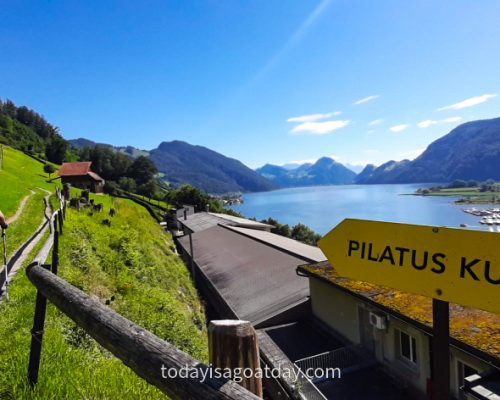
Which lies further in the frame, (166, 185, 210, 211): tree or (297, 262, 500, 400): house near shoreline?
(166, 185, 210, 211): tree

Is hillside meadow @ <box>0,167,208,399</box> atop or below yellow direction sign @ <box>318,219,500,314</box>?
below

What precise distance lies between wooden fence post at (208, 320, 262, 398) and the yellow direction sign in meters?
0.73

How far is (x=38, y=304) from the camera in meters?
3.66

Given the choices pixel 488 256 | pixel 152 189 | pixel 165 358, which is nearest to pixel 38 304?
pixel 165 358

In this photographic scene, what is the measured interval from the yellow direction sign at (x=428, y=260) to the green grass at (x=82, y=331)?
3285 mm

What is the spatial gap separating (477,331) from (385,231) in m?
6.85

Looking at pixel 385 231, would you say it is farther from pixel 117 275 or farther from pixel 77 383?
pixel 117 275

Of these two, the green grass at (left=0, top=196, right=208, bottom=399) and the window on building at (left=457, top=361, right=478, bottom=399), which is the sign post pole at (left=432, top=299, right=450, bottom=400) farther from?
the window on building at (left=457, top=361, right=478, bottom=399)

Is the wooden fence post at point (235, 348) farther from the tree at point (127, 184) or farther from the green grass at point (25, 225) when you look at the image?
the tree at point (127, 184)

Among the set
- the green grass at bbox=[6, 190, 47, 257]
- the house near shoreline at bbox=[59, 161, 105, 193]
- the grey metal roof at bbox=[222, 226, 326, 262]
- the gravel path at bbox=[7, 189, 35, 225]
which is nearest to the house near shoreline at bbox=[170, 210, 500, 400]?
the grey metal roof at bbox=[222, 226, 326, 262]

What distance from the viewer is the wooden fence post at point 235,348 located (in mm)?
1960

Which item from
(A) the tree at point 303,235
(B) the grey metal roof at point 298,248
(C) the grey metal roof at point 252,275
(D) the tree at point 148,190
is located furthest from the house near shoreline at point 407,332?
(D) the tree at point 148,190

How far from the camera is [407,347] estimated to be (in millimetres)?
9133

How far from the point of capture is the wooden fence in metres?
1.81
